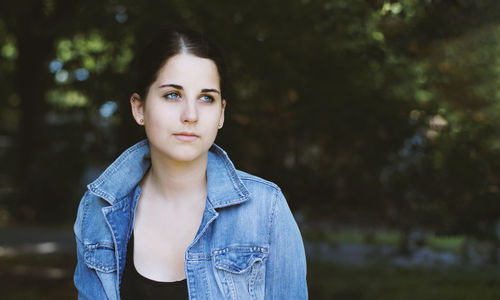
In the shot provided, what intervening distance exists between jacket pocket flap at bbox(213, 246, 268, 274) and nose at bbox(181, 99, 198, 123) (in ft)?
1.57

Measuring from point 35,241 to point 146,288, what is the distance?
27.0ft

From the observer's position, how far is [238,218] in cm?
194

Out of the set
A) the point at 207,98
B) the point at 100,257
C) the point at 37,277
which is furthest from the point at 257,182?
the point at 37,277

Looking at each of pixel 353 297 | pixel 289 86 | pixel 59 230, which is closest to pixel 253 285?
pixel 289 86

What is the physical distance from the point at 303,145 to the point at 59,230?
7350 millimetres

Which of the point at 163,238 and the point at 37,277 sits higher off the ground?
the point at 163,238

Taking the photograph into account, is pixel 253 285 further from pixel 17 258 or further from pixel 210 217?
pixel 17 258

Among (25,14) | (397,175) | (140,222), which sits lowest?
(140,222)

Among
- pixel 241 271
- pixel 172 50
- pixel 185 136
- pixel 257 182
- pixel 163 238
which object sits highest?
pixel 172 50

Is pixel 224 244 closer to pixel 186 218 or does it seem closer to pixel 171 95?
pixel 186 218

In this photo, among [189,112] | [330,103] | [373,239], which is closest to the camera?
[189,112]

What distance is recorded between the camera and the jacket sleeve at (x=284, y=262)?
1.88m

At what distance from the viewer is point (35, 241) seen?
9.33 metres

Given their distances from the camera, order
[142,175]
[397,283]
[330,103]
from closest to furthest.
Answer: [142,175] < [330,103] < [397,283]
